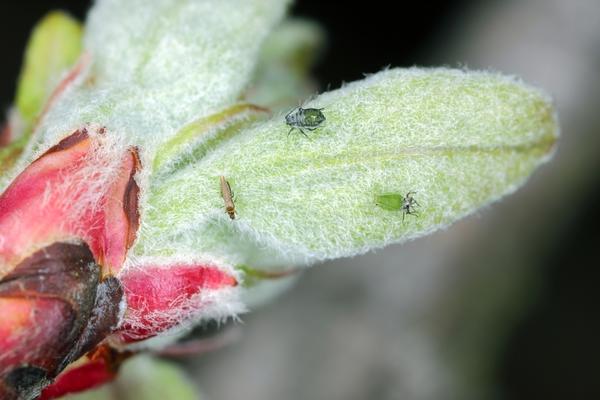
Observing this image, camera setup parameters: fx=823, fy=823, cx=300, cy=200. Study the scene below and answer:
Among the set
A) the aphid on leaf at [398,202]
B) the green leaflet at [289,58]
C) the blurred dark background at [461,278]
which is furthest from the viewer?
the blurred dark background at [461,278]

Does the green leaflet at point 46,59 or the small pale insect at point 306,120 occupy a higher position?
the green leaflet at point 46,59

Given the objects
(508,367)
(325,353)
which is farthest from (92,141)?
(508,367)

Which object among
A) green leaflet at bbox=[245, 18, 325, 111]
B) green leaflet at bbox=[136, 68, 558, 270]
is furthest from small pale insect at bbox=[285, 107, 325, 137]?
green leaflet at bbox=[245, 18, 325, 111]

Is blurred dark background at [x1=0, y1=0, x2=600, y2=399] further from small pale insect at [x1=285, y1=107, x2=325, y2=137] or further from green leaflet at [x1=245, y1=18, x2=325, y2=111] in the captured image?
A: small pale insect at [x1=285, y1=107, x2=325, y2=137]

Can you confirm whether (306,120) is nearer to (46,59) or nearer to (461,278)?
(46,59)

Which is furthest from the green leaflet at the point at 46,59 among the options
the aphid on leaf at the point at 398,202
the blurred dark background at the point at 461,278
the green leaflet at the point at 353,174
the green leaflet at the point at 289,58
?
the blurred dark background at the point at 461,278

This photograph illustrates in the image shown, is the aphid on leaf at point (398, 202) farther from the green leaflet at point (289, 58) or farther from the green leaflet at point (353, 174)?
the green leaflet at point (289, 58)

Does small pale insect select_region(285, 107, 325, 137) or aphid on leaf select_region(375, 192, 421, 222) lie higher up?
small pale insect select_region(285, 107, 325, 137)
